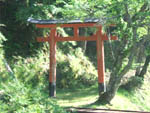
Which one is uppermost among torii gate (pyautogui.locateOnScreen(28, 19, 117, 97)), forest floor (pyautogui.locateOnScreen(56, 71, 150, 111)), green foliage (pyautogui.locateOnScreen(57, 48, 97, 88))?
torii gate (pyautogui.locateOnScreen(28, 19, 117, 97))

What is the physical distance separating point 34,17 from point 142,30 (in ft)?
16.2

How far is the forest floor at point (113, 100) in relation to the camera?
404 inches

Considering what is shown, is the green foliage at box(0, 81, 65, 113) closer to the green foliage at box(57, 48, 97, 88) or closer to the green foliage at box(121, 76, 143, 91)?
the green foliage at box(57, 48, 97, 88)

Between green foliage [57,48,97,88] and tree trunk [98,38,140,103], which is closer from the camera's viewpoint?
tree trunk [98,38,140,103]

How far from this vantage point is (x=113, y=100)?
1041 cm

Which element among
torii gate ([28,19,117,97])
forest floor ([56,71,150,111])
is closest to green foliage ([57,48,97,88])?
forest floor ([56,71,150,111])

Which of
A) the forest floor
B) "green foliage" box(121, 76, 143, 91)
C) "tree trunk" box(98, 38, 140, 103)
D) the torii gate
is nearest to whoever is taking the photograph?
"tree trunk" box(98, 38, 140, 103)

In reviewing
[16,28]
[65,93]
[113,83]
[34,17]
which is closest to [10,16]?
[16,28]

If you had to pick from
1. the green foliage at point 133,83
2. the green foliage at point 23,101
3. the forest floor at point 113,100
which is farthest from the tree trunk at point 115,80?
the green foliage at point 133,83

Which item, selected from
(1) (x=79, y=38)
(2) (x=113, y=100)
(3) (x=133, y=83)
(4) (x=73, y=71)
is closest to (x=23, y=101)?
(2) (x=113, y=100)

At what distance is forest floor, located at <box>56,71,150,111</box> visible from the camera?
1025 centimetres

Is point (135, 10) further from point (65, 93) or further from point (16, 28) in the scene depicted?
point (16, 28)

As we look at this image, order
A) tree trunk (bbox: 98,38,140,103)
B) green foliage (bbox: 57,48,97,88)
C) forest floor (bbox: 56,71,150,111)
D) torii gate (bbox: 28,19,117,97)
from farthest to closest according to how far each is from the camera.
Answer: green foliage (bbox: 57,48,97,88) → torii gate (bbox: 28,19,117,97) → forest floor (bbox: 56,71,150,111) → tree trunk (bbox: 98,38,140,103)

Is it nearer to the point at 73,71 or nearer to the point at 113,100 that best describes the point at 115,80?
the point at 113,100
